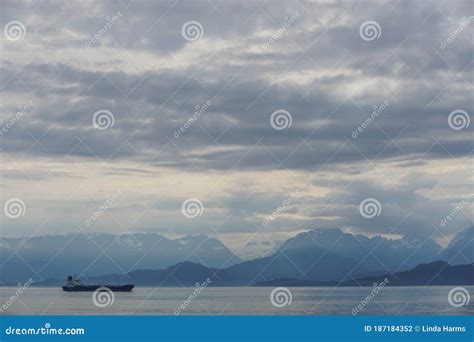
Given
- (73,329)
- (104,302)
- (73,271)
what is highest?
(73,271)

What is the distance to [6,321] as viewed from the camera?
32.9 m

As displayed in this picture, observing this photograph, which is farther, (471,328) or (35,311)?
(35,311)

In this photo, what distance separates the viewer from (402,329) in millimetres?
32219

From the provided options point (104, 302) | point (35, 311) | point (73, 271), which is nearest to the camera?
point (35, 311)

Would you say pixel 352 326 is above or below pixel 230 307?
below

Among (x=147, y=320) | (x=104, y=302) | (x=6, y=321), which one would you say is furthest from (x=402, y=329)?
(x=104, y=302)

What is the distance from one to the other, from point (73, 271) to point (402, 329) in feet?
569

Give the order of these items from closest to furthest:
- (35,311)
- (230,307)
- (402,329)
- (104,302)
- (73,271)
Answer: (402,329)
(35,311)
(230,307)
(104,302)
(73,271)

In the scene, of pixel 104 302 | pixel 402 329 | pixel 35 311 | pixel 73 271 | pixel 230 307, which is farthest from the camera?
pixel 73 271

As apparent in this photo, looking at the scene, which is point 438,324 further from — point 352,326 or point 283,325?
point 283,325

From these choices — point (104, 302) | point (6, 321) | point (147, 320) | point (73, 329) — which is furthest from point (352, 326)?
point (104, 302)

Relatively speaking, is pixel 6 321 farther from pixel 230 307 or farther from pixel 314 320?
pixel 230 307

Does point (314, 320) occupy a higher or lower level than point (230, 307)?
lower

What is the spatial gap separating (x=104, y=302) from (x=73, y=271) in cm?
3459
